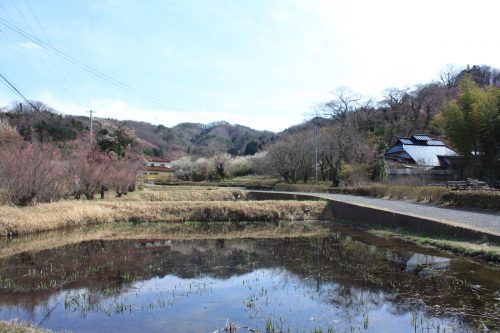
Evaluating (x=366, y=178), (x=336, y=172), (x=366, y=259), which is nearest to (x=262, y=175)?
(x=336, y=172)

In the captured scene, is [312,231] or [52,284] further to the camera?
[312,231]

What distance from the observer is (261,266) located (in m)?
9.84

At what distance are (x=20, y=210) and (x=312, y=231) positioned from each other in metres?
9.99

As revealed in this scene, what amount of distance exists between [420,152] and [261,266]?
115 feet

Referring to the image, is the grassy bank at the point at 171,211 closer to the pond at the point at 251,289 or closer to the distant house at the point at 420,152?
the pond at the point at 251,289

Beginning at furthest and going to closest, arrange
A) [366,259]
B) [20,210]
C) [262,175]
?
[262,175] < [20,210] < [366,259]

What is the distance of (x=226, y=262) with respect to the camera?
10352 mm

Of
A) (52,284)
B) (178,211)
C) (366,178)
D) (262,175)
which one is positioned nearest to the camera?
(52,284)

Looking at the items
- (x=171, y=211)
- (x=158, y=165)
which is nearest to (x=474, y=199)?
(x=171, y=211)

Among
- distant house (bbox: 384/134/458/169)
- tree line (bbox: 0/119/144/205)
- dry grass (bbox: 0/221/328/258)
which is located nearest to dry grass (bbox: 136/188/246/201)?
tree line (bbox: 0/119/144/205)

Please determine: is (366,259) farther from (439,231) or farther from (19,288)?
(19,288)

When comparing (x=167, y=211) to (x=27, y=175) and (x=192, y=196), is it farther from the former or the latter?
(x=192, y=196)

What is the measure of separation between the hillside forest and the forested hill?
0.27 meters

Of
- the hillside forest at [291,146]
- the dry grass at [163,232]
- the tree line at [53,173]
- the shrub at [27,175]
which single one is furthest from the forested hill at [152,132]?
the dry grass at [163,232]
